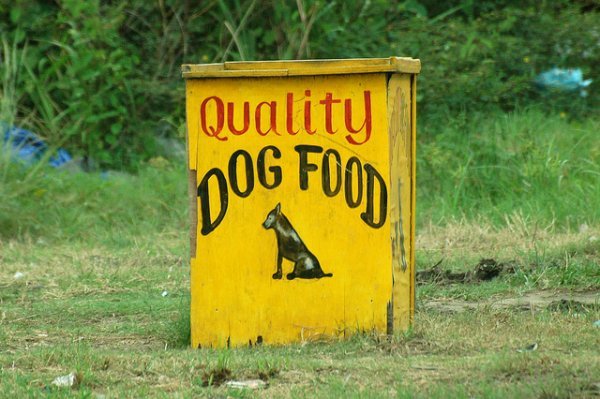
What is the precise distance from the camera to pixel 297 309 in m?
4.68

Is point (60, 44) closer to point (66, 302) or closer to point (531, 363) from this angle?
point (66, 302)

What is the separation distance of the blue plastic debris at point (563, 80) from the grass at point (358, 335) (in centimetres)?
111

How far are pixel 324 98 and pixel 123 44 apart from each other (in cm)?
641

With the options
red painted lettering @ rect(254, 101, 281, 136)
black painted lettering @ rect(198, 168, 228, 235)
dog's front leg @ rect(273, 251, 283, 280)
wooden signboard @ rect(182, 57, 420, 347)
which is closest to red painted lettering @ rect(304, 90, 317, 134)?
wooden signboard @ rect(182, 57, 420, 347)

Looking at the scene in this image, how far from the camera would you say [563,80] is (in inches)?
431

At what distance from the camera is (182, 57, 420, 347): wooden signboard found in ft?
15.0

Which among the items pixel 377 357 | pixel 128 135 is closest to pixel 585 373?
pixel 377 357

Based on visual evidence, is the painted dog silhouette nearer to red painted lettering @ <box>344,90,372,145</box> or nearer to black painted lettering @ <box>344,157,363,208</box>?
black painted lettering @ <box>344,157,363,208</box>

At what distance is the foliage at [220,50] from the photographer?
10.0 m

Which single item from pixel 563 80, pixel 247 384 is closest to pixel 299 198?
pixel 247 384

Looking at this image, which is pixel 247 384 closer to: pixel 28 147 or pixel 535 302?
pixel 535 302

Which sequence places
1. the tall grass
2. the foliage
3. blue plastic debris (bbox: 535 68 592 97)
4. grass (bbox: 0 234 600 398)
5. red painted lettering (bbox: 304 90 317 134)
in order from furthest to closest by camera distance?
1. blue plastic debris (bbox: 535 68 592 97)
2. the foliage
3. the tall grass
4. red painted lettering (bbox: 304 90 317 134)
5. grass (bbox: 0 234 600 398)

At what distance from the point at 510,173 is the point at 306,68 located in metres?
4.34

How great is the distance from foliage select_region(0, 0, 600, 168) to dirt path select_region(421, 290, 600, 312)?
4.24m
